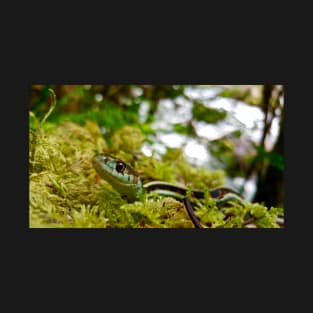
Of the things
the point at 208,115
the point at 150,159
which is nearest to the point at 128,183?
the point at 150,159

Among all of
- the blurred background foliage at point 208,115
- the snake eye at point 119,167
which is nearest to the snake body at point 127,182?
the snake eye at point 119,167

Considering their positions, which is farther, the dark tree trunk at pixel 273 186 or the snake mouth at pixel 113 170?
the dark tree trunk at pixel 273 186

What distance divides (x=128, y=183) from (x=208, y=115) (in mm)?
1548

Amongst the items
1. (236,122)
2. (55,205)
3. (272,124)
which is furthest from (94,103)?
(55,205)

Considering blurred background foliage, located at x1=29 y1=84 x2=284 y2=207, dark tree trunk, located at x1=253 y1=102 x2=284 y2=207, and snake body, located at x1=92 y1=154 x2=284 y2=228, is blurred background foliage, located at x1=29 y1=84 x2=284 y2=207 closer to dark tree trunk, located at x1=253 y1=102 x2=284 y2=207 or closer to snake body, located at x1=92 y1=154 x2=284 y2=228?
dark tree trunk, located at x1=253 y1=102 x2=284 y2=207

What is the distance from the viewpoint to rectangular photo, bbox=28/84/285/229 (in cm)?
186

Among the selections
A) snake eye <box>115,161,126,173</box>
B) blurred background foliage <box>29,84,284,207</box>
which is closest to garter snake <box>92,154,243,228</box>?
snake eye <box>115,161,126,173</box>

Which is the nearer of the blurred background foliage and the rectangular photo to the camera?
the rectangular photo

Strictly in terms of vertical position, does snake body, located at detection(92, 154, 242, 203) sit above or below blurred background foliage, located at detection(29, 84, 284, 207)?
below

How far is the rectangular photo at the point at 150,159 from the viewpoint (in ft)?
6.10

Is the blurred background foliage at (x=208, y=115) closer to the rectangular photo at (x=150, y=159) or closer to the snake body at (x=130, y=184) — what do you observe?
the rectangular photo at (x=150, y=159)

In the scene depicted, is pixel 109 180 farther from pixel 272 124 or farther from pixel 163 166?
pixel 272 124

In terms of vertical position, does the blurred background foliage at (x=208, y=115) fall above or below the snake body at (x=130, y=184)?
above

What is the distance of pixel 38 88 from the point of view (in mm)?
2746
